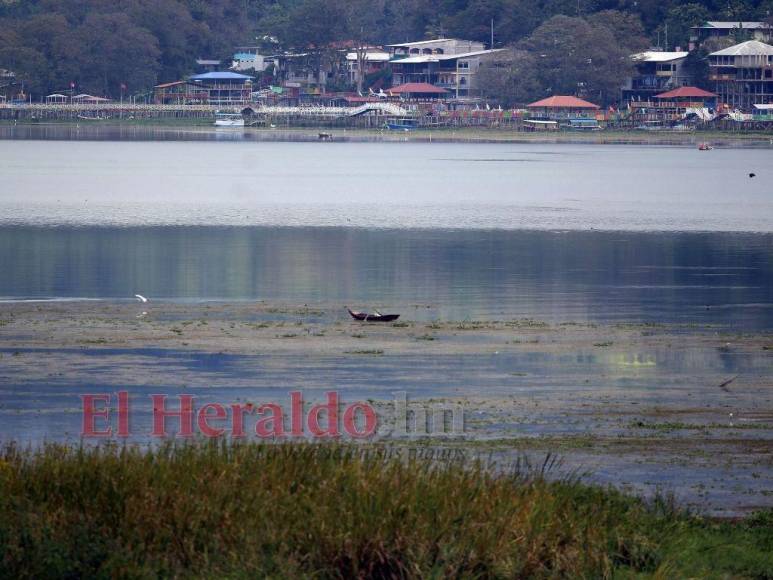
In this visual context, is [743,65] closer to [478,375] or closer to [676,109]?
[676,109]

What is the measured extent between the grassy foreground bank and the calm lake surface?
15773mm

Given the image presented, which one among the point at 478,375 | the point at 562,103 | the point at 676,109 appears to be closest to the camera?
the point at 478,375

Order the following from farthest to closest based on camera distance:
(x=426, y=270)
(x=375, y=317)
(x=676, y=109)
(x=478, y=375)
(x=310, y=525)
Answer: (x=676, y=109)
(x=426, y=270)
(x=375, y=317)
(x=478, y=375)
(x=310, y=525)

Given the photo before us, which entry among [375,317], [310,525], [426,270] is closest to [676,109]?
[426,270]

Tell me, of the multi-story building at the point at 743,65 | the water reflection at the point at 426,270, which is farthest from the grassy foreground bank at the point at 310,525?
the multi-story building at the point at 743,65

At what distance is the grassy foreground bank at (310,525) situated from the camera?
9758 mm

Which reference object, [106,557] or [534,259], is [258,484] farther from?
[534,259]

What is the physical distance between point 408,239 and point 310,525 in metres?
36.0

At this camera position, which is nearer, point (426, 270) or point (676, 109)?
point (426, 270)

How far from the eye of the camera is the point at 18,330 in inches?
943

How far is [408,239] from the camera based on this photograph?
45875 mm

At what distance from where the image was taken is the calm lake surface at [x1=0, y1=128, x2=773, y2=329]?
30.4 m

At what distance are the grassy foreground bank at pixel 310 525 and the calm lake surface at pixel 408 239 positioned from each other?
15.8 metres

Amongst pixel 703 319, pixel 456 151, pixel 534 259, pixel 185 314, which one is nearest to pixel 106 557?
pixel 185 314
